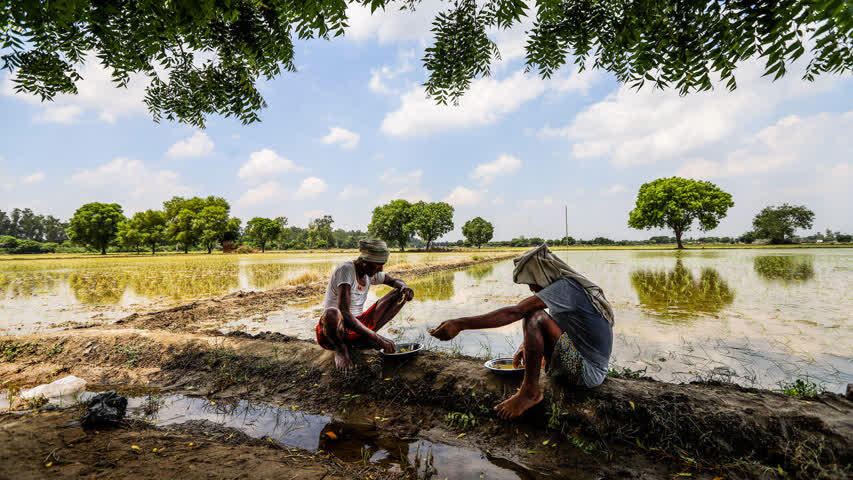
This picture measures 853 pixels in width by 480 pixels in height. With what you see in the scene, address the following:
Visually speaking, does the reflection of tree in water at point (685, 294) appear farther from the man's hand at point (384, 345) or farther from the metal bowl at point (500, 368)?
the man's hand at point (384, 345)

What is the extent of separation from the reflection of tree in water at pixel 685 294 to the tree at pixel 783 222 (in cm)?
6999

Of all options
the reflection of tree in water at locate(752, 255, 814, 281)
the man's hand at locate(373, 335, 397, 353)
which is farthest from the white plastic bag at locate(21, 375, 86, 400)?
the reflection of tree in water at locate(752, 255, 814, 281)

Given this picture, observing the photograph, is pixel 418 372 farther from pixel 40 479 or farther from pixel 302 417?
pixel 40 479

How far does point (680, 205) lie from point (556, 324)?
52.8 m

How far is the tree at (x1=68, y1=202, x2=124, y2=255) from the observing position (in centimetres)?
4894

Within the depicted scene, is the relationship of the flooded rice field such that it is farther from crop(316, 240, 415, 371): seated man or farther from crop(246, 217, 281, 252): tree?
crop(246, 217, 281, 252): tree

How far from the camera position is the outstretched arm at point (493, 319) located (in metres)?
2.84

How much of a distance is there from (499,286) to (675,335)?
7010 millimetres

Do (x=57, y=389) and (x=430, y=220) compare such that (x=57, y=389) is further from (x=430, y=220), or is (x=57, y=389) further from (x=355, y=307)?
(x=430, y=220)

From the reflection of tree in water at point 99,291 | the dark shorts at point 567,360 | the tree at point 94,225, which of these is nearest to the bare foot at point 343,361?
the dark shorts at point 567,360

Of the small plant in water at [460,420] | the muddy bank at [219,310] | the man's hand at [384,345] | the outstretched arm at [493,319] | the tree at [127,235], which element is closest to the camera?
the outstretched arm at [493,319]

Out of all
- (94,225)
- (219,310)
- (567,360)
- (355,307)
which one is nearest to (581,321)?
A: (567,360)

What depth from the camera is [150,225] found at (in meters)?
55.5

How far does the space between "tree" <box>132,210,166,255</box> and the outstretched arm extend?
65474 millimetres
